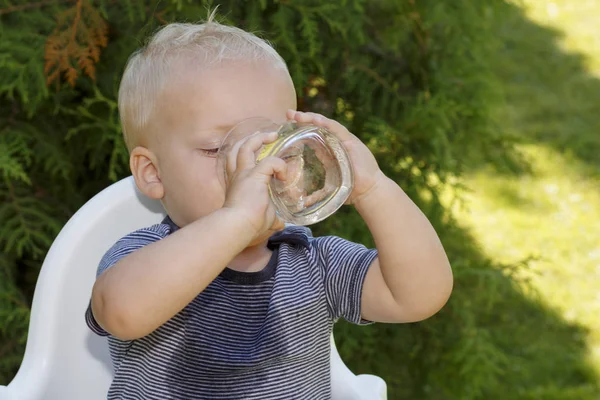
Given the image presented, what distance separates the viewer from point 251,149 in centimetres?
156

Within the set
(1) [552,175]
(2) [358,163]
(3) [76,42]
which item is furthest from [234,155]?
(1) [552,175]

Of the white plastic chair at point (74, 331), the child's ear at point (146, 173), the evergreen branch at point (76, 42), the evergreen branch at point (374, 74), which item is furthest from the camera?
the evergreen branch at point (374, 74)

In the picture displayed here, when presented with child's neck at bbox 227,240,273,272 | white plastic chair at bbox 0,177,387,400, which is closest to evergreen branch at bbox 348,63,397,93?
white plastic chair at bbox 0,177,387,400

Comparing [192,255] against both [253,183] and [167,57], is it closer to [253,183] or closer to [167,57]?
[253,183]

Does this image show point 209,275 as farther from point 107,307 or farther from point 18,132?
point 18,132

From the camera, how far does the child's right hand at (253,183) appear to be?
5.02 feet

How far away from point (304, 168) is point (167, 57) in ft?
1.37

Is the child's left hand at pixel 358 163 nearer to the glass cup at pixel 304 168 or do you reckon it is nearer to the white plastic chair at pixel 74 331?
the glass cup at pixel 304 168

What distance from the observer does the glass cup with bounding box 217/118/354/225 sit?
5.24 feet

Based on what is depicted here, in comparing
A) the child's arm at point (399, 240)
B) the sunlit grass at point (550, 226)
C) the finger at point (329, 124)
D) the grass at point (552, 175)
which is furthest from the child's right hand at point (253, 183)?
the sunlit grass at point (550, 226)

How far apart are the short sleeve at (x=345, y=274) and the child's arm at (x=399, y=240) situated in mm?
78

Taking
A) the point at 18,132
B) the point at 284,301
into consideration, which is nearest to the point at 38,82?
the point at 18,132

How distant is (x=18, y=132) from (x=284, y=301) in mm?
1179

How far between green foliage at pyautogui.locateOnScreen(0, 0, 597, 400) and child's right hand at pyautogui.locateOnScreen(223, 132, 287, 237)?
102 cm
